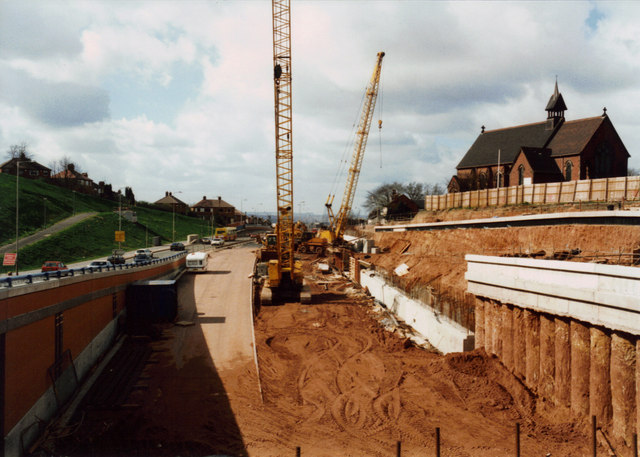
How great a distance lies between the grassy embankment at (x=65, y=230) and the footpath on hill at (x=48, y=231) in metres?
1.07

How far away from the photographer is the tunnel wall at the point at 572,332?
1470 cm

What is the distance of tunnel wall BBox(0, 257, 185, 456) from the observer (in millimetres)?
13914

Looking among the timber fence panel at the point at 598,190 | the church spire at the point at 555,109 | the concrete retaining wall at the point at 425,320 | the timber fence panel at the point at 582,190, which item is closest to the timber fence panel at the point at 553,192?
the timber fence panel at the point at 582,190

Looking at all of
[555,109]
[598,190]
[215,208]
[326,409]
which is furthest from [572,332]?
[215,208]

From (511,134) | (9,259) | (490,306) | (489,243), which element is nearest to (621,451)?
(490,306)

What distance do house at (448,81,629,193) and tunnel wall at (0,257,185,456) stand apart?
55286 mm

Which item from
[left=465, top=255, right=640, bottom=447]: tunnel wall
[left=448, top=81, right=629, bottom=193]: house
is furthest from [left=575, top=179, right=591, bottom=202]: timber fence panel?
[left=465, top=255, right=640, bottom=447]: tunnel wall

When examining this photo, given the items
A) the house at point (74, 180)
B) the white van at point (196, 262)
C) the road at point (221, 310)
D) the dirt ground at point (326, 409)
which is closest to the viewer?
the dirt ground at point (326, 409)

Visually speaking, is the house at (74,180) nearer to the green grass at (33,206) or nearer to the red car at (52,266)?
the green grass at (33,206)

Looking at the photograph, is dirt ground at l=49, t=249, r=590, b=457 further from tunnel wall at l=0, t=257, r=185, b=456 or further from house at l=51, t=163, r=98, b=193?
house at l=51, t=163, r=98, b=193

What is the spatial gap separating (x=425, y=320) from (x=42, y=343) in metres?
21.5

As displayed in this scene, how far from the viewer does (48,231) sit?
66.4m

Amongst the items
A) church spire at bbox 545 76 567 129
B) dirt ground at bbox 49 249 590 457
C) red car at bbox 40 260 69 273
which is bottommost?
dirt ground at bbox 49 249 590 457

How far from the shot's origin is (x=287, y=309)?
35438 mm
